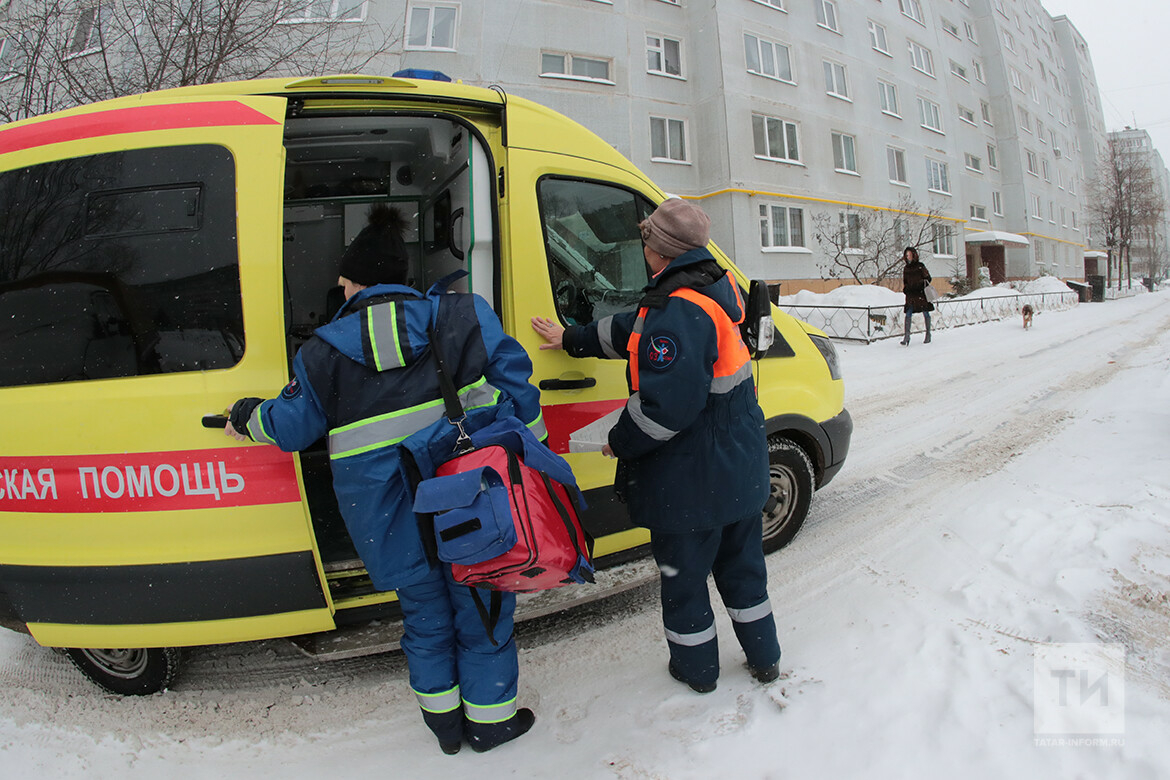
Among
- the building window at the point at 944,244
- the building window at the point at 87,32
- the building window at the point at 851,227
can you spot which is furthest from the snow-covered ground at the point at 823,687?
the building window at the point at 944,244

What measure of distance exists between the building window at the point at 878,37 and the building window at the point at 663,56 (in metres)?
9.80

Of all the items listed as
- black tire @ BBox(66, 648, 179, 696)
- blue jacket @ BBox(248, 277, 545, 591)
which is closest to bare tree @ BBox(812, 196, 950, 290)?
blue jacket @ BBox(248, 277, 545, 591)

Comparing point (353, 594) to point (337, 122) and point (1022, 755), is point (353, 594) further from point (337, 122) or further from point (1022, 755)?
point (1022, 755)

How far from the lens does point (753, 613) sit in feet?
7.47

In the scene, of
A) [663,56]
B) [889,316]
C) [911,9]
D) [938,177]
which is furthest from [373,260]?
[911,9]

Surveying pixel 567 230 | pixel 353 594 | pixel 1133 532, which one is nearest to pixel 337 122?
pixel 567 230

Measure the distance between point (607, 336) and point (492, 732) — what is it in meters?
1.52

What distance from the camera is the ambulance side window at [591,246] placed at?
8.77ft

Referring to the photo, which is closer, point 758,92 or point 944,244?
point 758,92

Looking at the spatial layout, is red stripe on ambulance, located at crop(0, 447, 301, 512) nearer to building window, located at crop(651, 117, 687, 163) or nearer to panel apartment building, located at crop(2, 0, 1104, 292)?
panel apartment building, located at crop(2, 0, 1104, 292)

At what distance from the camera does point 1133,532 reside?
Result: 3070 mm

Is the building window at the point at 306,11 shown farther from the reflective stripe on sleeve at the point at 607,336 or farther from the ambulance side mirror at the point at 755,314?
the ambulance side mirror at the point at 755,314

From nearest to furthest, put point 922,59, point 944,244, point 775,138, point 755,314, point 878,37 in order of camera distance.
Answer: point 755,314, point 775,138, point 878,37, point 922,59, point 944,244

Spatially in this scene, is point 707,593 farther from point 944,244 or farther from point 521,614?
point 944,244
